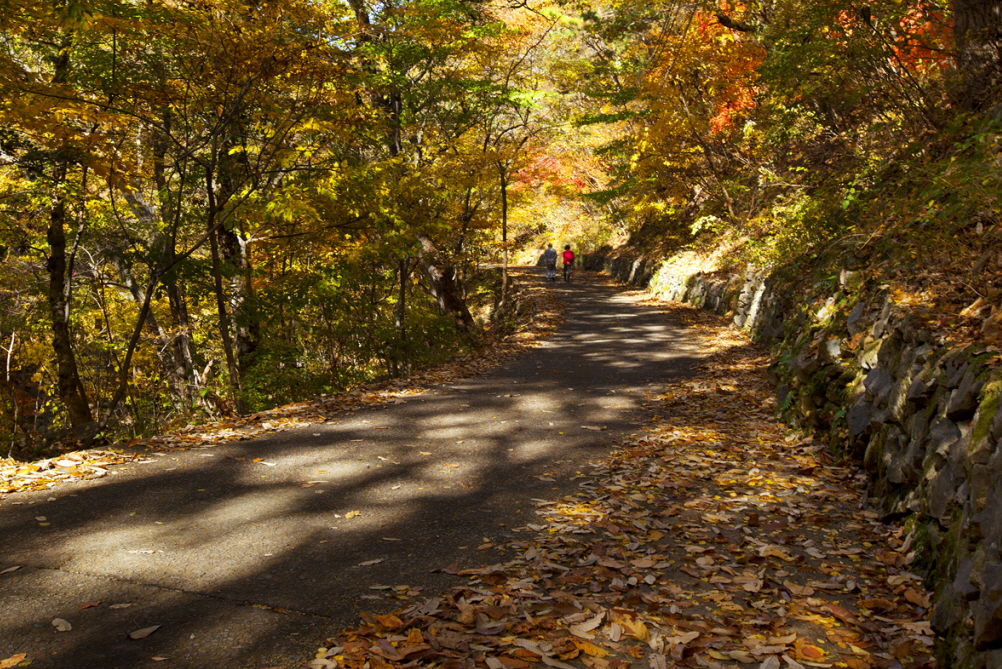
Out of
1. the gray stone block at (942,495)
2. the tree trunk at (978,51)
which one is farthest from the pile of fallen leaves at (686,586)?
the tree trunk at (978,51)

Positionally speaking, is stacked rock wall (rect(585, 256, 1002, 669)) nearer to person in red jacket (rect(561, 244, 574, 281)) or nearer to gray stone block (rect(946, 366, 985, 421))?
gray stone block (rect(946, 366, 985, 421))

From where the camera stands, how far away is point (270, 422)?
7.65m

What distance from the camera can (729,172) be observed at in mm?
21500

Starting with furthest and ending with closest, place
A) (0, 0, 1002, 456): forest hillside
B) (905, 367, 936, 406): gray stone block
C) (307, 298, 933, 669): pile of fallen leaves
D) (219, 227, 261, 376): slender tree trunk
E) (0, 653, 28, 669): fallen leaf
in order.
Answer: (219, 227, 261, 376): slender tree trunk → (0, 0, 1002, 456): forest hillside → (905, 367, 936, 406): gray stone block → (307, 298, 933, 669): pile of fallen leaves → (0, 653, 28, 669): fallen leaf

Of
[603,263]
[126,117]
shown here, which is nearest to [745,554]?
[126,117]

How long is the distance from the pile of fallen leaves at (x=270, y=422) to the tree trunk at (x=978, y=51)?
8.15 m

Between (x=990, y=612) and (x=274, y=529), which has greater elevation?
(x=990, y=612)

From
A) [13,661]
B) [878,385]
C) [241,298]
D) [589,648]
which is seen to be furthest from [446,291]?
[13,661]

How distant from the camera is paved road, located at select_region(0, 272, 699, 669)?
3.24m

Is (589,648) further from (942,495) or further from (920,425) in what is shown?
(920,425)

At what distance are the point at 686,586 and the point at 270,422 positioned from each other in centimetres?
542

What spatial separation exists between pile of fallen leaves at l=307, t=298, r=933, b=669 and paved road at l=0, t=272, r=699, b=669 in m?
0.32

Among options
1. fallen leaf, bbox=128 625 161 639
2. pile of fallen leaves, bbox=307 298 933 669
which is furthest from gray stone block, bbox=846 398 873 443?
fallen leaf, bbox=128 625 161 639

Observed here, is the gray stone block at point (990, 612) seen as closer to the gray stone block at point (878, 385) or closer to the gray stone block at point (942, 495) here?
the gray stone block at point (942, 495)
